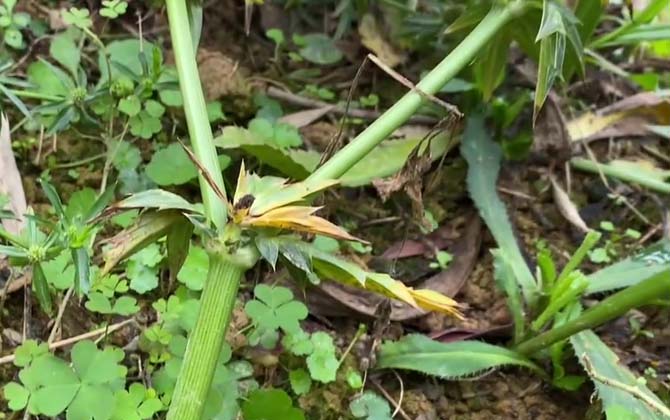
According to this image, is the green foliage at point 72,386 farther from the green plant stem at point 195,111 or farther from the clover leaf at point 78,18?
the clover leaf at point 78,18

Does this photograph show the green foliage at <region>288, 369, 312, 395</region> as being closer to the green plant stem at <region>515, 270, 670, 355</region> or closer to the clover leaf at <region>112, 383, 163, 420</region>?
the clover leaf at <region>112, 383, 163, 420</region>

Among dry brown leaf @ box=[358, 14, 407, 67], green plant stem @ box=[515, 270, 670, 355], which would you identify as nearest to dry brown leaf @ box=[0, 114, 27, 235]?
dry brown leaf @ box=[358, 14, 407, 67]

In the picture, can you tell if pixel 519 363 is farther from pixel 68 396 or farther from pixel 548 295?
pixel 68 396

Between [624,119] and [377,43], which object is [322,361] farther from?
[624,119]

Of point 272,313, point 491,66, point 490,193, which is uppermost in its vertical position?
point 491,66

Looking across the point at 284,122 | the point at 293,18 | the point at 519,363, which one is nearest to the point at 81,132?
the point at 284,122

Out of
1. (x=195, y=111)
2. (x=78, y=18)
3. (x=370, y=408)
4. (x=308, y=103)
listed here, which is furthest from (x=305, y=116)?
(x=370, y=408)
